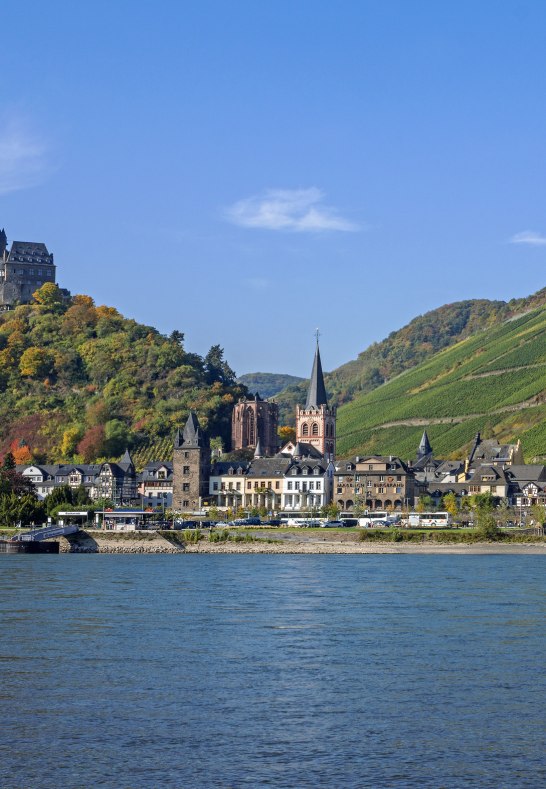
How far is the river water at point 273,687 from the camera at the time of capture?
2600 centimetres

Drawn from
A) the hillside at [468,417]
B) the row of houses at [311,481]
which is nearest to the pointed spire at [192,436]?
the row of houses at [311,481]


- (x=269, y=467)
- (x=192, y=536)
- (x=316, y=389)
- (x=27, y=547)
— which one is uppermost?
(x=316, y=389)

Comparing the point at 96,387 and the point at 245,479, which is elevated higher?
the point at 96,387

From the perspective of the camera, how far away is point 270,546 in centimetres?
9994

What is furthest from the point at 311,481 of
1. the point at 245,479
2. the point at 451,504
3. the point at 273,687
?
the point at 273,687

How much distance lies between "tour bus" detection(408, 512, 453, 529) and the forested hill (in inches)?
2064

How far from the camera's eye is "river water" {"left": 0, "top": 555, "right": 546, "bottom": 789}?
26.0m

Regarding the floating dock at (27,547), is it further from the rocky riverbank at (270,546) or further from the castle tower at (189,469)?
the castle tower at (189,469)

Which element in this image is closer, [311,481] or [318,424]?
[311,481]

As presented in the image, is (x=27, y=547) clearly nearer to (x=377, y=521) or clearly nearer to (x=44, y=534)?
(x=44, y=534)

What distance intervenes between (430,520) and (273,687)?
8435 cm

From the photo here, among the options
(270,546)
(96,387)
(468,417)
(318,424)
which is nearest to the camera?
(270,546)

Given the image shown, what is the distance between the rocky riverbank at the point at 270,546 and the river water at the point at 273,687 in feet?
114

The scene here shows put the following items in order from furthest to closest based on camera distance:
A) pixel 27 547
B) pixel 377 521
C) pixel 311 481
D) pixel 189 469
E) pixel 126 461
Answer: pixel 126 461
pixel 311 481
pixel 189 469
pixel 377 521
pixel 27 547
